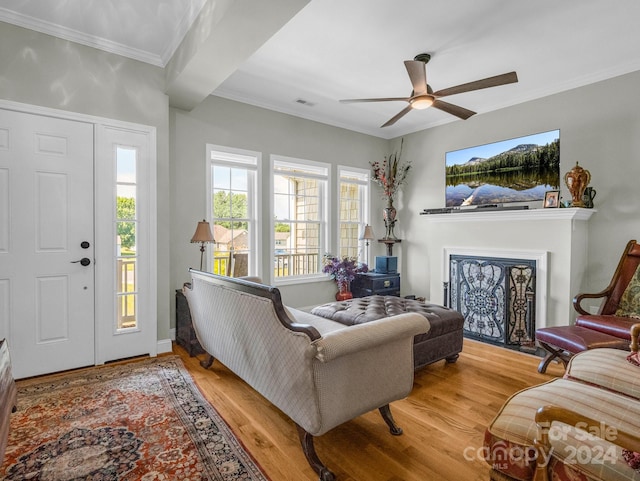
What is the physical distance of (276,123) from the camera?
4562 mm

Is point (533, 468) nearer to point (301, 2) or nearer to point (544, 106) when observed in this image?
point (301, 2)

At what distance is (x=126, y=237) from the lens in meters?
3.22

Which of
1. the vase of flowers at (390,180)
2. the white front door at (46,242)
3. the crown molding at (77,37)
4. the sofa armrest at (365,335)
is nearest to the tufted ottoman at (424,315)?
the sofa armrest at (365,335)

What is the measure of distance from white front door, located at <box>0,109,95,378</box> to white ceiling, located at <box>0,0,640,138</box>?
2.86ft

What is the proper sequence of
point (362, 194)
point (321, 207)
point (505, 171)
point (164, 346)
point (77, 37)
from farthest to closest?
1. point (362, 194)
2. point (321, 207)
3. point (505, 171)
4. point (164, 346)
5. point (77, 37)

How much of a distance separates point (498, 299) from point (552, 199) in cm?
123

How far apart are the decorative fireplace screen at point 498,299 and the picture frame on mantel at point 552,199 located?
2.02ft

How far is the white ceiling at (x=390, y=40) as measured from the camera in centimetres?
257

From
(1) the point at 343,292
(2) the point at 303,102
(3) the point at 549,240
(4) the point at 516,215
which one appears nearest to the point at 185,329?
(1) the point at 343,292

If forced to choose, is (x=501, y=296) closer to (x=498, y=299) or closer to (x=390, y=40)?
(x=498, y=299)

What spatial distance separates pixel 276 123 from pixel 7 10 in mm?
2670

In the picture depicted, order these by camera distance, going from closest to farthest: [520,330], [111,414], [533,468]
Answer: [533,468]
[111,414]
[520,330]

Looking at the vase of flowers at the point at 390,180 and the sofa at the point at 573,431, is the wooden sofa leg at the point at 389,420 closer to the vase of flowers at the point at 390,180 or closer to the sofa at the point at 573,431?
the sofa at the point at 573,431

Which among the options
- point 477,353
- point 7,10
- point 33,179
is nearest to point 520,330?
point 477,353
